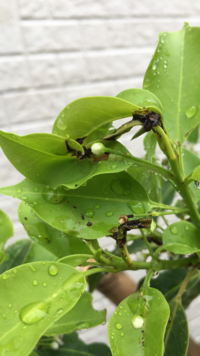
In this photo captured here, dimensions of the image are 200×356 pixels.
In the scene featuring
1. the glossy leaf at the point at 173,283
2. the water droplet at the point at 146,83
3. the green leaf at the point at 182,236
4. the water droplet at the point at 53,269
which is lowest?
the glossy leaf at the point at 173,283

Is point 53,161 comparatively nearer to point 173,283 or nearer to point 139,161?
point 139,161

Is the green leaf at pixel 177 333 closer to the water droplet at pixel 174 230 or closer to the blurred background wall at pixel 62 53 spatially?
the water droplet at pixel 174 230

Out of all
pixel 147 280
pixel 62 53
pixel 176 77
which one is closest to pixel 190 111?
pixel 176 77

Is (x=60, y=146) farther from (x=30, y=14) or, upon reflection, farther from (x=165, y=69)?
(x=30, y=14)

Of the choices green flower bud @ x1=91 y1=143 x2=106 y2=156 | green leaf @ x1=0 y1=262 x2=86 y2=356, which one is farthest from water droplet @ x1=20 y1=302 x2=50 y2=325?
green flower bud @ x1=91 y1=143 x2=106 y2=156

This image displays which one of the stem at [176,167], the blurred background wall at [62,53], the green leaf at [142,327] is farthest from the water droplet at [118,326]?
the blurred background wall at [62,53]

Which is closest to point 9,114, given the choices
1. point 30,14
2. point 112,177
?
point 30,14

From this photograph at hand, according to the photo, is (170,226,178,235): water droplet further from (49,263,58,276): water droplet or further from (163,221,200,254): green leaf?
(49,263,58,276): water droplet
